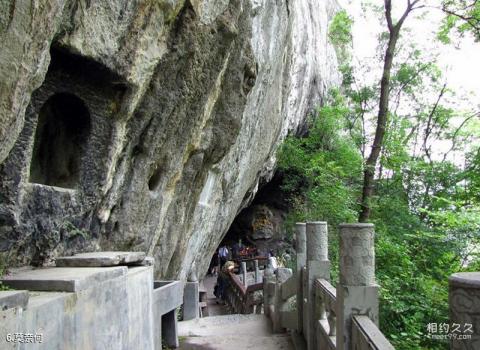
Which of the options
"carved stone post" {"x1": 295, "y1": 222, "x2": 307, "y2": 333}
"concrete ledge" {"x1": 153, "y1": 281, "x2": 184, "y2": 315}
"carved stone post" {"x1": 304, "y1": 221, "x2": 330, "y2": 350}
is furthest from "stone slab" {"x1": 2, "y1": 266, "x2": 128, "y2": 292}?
"carved stone post" {"x1": 295, "y1": 222, "x2": 307, "y2": 333}

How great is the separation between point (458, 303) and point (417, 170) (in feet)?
46.1

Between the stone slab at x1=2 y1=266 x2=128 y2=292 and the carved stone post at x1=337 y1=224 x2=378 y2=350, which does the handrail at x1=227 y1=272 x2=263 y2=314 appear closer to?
the carved stone post at x1=337 y1=224 x2=378 y2=350

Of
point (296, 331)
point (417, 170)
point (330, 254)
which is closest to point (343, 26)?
point (417, 170)

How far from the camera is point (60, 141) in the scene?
520cm

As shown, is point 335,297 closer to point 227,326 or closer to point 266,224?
point 227,326

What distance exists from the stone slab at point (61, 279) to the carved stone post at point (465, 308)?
2580mm

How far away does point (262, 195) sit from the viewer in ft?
75.7

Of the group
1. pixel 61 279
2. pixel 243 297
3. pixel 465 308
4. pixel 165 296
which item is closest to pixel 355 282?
pixel 465 308

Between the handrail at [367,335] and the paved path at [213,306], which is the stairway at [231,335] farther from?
the paved path at [213,306]

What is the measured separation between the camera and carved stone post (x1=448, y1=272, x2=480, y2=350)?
183 cm

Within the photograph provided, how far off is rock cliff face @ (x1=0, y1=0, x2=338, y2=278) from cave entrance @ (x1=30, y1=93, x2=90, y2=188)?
2 cm

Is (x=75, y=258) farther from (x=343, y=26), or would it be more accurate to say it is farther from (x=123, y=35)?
(x=343, y=26)

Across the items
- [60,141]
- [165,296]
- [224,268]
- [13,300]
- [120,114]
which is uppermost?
[120,114]

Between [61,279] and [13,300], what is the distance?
699 mm
